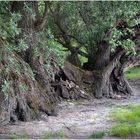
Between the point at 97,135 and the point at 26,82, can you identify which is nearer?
the point at 97,135

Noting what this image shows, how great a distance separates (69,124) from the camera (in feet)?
31.5

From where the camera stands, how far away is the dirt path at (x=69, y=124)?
855cm

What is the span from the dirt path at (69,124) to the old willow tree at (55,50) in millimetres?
337

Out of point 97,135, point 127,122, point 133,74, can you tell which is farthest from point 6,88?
point 133,74

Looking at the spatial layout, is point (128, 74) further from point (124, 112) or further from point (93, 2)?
point (93, 2)

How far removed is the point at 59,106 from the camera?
12.0 metres

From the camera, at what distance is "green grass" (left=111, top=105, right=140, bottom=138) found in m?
8.70

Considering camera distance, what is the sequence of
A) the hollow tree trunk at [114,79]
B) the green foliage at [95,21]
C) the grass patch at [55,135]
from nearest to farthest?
the grass patch at [55,135], the green foliage at [95,21], the hollow tree trunk at [114,79]

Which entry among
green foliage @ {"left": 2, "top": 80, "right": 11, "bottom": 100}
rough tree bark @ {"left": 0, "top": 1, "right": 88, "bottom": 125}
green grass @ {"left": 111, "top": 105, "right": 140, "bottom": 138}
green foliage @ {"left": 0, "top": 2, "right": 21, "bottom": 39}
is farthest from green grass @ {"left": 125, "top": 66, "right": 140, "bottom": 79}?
green foliage @ {"left": 2, "top": 80, "right": 11, "bottom": 100}

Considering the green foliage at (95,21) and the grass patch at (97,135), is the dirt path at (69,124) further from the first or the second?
the green foliage at (95,21)

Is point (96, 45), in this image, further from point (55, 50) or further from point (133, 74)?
point (133, 74)

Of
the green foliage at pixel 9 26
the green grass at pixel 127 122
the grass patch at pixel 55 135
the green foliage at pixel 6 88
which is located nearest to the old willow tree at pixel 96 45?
the green grass at pixel 127 122

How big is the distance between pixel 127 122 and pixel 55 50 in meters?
2.61

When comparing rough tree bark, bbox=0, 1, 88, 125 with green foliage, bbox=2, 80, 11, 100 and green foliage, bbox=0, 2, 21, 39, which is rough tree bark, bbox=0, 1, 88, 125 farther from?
green foliage, bbox=0, 2, 21, 39
